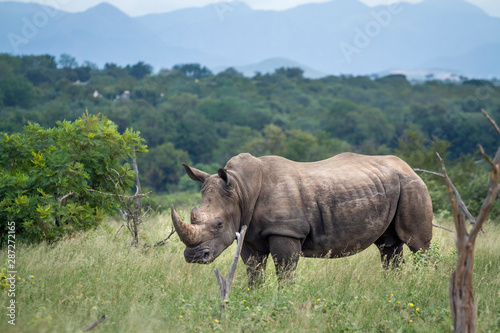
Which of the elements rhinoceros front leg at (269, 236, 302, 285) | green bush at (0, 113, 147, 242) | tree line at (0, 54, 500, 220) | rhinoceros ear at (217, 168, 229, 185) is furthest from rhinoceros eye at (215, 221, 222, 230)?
tree line at (0, 54, 500, 220)

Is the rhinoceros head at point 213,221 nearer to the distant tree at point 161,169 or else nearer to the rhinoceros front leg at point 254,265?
the rhinoceros front leg at point 254,265

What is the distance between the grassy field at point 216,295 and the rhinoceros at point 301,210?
371mm

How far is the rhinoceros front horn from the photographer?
5.52m

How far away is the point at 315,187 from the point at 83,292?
2672 mm

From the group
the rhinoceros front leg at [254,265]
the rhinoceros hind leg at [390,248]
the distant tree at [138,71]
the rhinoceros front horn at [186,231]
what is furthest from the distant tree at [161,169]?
the distant tree at [138,71]

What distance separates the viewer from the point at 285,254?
618 centimetres

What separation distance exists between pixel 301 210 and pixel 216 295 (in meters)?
1.27

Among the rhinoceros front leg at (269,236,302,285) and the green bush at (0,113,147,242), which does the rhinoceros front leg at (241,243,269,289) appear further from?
the green bush at (0,113,147,242)

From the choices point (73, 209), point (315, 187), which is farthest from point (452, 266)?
point (73, 209)

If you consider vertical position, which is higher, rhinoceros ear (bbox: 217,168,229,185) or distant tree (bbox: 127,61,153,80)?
rhinoceros ear (bbox: 217,168,229,185)

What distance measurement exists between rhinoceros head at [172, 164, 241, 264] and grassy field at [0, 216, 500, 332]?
444 millimetres

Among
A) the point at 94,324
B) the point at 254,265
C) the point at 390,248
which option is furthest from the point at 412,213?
the point at 94,324

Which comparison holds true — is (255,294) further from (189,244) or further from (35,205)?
(35,205)

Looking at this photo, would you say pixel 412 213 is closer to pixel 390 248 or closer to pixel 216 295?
pixel 390 248
